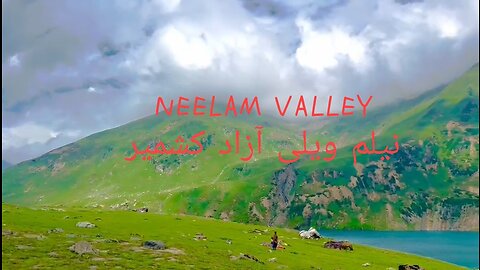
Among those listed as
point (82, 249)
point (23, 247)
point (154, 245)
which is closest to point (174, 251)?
point (154, 245)

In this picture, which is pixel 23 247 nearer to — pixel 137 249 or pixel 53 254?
pixel 53 254

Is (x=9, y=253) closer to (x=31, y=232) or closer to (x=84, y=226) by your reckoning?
(x=31, y=232)

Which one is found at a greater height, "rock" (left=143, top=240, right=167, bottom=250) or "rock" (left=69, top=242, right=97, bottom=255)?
"rock" (left=69, top=242, right=97, bottom=255)

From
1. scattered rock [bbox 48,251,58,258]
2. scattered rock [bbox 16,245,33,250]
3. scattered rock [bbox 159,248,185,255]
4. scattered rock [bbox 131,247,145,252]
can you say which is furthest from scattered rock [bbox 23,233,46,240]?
scattered rock [bbox 159,248,185,255]

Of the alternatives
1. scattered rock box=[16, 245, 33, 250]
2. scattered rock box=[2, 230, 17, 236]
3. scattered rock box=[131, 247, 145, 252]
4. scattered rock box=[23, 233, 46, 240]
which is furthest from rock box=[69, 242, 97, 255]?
scattered rock box=[2, 230, 17, 236]

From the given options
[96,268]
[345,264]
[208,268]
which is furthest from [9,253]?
[345,264]

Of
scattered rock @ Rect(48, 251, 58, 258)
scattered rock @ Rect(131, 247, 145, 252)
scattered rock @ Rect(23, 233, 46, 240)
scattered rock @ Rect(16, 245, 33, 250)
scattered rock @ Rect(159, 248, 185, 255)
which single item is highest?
scattered rock @ Rect(23, 233, 46, 240)

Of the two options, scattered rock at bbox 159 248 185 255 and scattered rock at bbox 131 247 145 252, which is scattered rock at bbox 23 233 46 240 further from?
scattered rock at bbox 159 248 185 255

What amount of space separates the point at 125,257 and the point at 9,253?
974 cm

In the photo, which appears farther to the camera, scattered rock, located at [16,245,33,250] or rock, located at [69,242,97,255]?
rock, located at [69,242,97,255]

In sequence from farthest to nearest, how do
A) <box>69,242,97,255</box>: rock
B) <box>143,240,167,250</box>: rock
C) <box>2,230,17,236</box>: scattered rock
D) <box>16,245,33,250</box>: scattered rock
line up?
<box>143,240,167,250</box>: rock < <box>2,230,17,236</box>: scattered rock < <box>69,242,97,255</box>: rock < <box>16,245,33,250</box>: scattered rock

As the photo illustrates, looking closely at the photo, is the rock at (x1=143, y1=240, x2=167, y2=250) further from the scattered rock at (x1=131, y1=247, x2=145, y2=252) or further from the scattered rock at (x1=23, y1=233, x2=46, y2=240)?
the scattered rock at (x1=23, y1=233, x2=46, y2=240)

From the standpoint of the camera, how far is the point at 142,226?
79.6m

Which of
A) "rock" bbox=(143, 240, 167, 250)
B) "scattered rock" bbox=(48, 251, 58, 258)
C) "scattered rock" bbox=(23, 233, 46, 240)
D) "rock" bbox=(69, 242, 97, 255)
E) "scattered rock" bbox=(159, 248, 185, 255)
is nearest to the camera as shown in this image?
"scattered rock" bbox=(48, 251, 58, 258)
